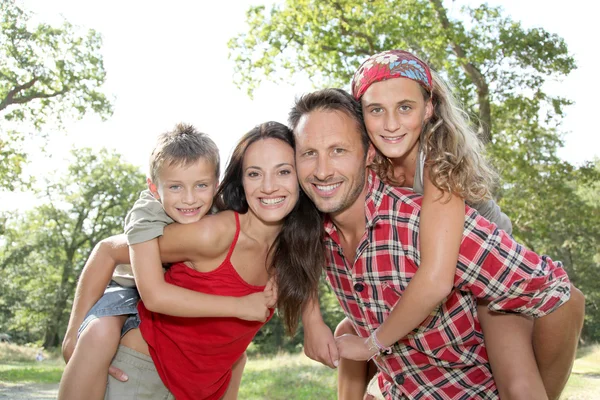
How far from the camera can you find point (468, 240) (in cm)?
280

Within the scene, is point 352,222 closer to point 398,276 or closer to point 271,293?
point 398,276

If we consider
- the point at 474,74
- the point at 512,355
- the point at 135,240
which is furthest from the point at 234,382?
the point at 474,74

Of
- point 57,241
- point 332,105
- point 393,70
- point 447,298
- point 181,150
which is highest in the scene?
point 393,70

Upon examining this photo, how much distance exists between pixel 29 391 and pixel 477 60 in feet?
43.3

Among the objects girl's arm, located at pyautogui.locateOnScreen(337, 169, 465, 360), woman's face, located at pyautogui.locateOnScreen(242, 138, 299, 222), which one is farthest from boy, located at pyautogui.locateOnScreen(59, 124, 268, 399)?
girl's arm, located at pyautogui.locateOnScreen(337, 169, 465, 360)

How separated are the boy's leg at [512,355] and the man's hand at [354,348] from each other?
0.72 m

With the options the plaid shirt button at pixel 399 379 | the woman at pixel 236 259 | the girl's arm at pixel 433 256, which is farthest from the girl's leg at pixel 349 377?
the girl's arm at pixel 433 256

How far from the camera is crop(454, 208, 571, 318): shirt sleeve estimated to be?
9.25 feet

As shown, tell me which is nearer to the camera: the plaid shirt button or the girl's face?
the girl's face

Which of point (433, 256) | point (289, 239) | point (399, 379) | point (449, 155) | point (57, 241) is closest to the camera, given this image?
point (433, 256)

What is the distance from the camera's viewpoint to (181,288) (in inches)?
116

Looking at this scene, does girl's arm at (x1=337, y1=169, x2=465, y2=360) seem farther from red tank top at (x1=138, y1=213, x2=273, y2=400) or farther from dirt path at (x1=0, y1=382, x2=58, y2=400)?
dirt path at (x1=0, y1=382, x2=58, y2=400)

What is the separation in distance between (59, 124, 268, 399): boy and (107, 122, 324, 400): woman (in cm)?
11

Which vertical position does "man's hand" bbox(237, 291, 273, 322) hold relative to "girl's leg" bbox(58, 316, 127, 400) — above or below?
above
